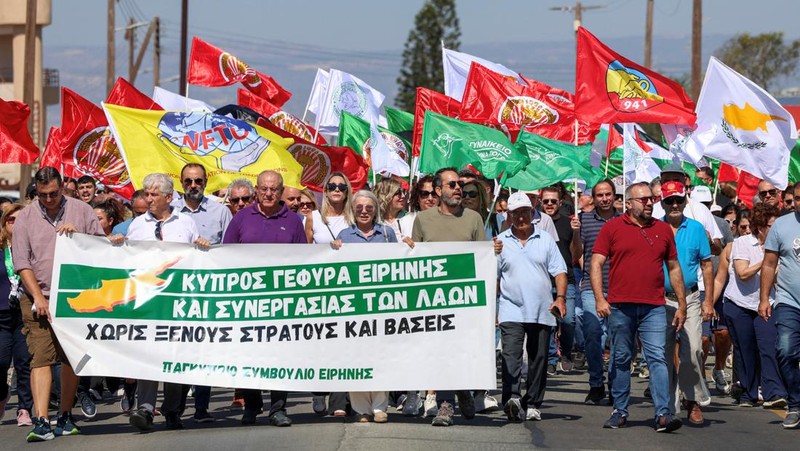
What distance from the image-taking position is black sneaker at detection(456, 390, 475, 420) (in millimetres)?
11164

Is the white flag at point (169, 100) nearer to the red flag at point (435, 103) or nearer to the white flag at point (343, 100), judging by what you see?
the white flag at point (343, 100)

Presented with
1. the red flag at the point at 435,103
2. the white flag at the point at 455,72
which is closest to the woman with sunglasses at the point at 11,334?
the red flag at the point at 435,103

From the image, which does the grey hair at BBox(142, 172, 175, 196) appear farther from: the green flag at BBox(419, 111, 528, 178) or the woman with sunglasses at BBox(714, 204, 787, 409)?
the green flag at BBox(419, 111, 528, 178)

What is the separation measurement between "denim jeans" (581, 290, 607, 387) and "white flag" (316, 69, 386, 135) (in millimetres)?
10322

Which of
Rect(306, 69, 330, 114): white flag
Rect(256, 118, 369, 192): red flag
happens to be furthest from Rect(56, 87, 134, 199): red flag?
Rect(306, 69, 330, 114): white flag

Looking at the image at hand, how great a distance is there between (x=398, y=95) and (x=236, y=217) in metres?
83.8

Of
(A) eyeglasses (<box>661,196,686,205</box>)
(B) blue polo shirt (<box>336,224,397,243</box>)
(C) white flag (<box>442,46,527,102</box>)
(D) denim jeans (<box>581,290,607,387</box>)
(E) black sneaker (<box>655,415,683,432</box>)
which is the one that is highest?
(C) white flag (<box>442,46,527,102</box>)

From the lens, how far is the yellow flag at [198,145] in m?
14.7

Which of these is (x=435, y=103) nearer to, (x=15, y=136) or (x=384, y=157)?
(x=384, y=157)

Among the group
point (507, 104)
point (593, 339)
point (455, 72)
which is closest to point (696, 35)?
point (455, 72)

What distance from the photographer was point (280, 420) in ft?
35.2

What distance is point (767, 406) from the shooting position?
12.8 m

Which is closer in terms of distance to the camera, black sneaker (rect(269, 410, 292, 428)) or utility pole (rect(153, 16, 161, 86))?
black sneaker (rect(269, 410, 292, 428))

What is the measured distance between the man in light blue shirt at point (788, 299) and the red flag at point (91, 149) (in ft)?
29.0
